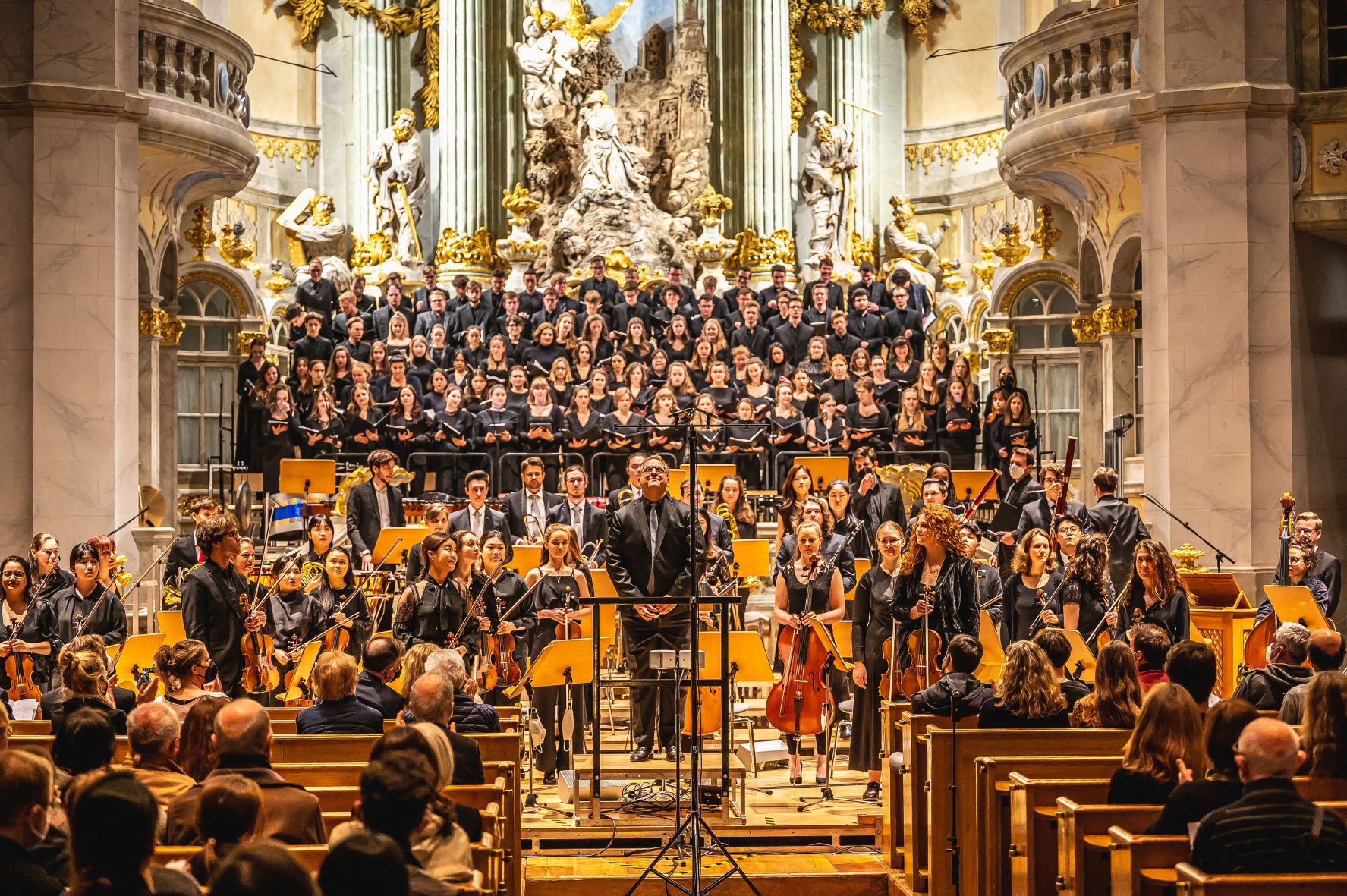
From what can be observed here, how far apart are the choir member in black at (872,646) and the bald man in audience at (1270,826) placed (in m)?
3.94

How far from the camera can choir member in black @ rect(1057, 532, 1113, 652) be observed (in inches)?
320

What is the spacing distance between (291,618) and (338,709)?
264 cm

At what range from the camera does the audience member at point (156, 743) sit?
15.6ft

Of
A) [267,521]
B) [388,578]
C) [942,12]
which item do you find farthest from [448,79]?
[388,578]

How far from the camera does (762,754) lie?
8984 mm

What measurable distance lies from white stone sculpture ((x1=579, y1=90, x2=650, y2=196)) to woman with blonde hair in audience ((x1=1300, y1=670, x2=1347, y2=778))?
16842mm

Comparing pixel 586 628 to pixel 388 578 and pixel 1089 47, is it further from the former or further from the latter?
pixel 1089 47

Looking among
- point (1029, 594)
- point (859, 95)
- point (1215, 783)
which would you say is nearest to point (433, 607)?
point (1029, 594)

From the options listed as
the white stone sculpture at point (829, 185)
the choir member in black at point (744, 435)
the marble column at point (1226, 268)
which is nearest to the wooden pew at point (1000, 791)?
the marble column at point (1226, 268)

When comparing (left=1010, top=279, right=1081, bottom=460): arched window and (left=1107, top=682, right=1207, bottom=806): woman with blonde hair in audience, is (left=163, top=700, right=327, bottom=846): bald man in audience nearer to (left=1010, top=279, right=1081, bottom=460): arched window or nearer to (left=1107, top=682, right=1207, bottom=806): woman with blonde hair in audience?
(left=1107, top=682, right=1207, bottom=806): woman with blonde hair in audience

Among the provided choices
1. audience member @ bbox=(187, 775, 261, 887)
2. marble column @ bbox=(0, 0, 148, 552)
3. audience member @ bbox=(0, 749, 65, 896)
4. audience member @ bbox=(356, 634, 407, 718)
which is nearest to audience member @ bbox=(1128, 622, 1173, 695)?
audience member @ bbox=(356, 634, 407, 718)

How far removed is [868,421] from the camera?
1352 cm

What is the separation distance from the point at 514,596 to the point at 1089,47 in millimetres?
7828

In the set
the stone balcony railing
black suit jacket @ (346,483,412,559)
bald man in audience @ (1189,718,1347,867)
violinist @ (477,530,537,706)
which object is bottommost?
bald man in audience @ (1189,718,1347,867)
